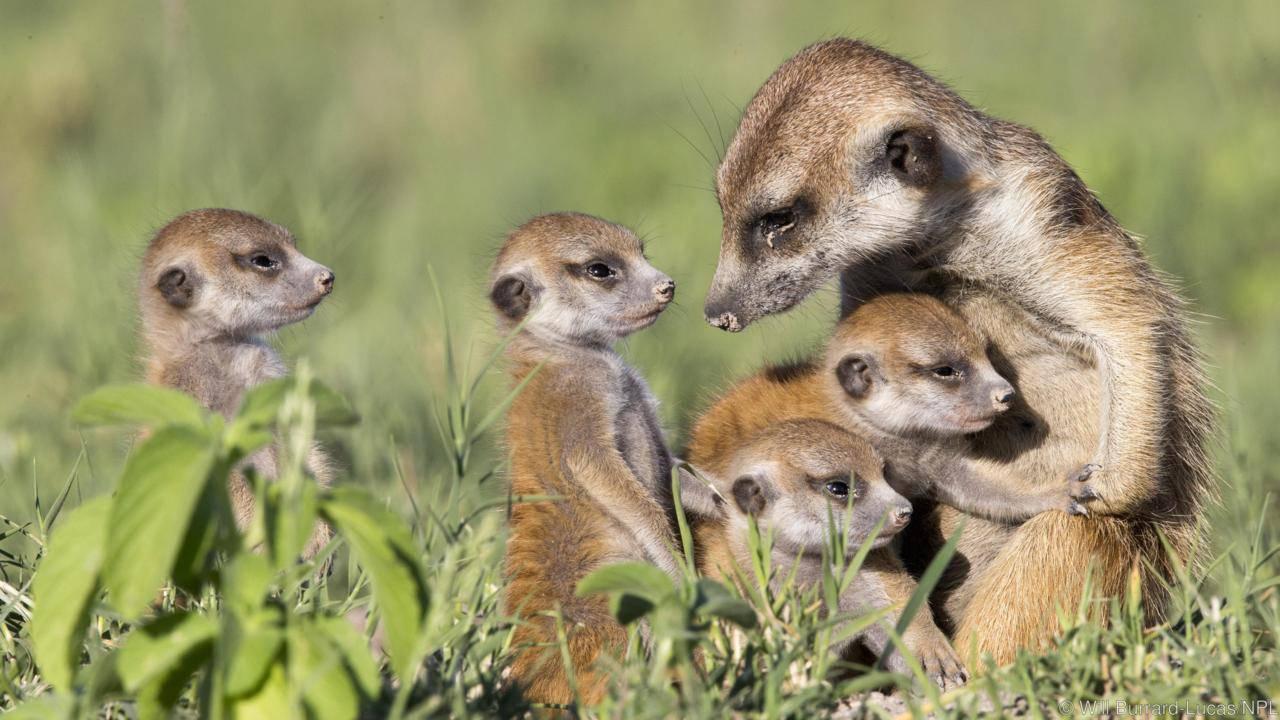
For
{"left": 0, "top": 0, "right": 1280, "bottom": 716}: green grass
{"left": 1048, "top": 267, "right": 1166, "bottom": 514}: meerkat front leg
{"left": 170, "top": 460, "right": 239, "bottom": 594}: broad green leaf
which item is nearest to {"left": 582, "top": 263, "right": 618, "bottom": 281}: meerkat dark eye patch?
{"left": 0, "top": 0, "right": 1280, "bottom": 716}: green grass

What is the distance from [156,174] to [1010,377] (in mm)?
6151

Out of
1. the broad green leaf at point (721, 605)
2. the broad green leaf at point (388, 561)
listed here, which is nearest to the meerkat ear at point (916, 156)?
the broad green leaf at point (721, 605)

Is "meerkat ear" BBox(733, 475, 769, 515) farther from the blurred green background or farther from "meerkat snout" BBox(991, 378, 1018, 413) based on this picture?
the blurred green background

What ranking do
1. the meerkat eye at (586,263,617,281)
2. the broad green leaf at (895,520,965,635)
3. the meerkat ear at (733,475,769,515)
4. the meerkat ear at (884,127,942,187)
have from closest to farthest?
1. the broad green leaf at (895,520,965,635)
2. the meerkat ear at (733,475,769,515)
3. the meerkat ear at (884,127,942,187)
4. the meerkat eye at (586,263,617,281)

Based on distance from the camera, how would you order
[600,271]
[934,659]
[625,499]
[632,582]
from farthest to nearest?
1. [600,271]
2. [625,499]
3. [934,659]
4. [632,582]

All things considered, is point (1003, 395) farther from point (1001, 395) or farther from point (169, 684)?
point (169, 684)

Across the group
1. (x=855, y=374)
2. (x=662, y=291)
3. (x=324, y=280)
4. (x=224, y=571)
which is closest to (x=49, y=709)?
(x=224, y=571)

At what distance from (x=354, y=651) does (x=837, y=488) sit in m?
2.04

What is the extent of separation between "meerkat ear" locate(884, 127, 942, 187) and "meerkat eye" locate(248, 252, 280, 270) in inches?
80.4

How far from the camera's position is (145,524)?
8.04 ft

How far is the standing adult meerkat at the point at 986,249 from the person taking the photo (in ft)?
14.3

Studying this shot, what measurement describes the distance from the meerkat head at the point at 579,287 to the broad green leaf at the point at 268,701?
2136mm

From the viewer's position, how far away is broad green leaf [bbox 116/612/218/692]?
255 centimetres

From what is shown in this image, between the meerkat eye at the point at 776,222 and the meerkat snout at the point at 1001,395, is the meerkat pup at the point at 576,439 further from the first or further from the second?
the meerkat snout at the point at 1001,395
